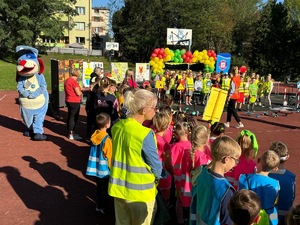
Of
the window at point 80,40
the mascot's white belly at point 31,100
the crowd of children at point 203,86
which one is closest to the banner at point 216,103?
the mascot's white belly at point 31,100

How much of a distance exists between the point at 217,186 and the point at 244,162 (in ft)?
4.07

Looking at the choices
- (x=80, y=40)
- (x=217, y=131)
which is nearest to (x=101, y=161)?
(x=217, y=131)

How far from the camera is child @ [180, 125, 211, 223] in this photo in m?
3.99

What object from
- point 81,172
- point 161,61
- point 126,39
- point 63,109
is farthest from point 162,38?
point 81,172

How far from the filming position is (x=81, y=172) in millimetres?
6871

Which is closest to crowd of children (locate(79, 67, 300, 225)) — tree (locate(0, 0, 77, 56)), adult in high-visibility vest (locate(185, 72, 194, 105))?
adult in high-visibility vest (locate(185, 72, 194, 105))

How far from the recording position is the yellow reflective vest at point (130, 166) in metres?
3.38

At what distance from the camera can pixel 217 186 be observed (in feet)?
9.77

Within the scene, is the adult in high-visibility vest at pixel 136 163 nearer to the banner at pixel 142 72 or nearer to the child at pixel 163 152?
the child at pixel 163 152

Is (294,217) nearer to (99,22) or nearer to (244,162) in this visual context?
(244,162)

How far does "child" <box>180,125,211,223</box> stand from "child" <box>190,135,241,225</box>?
2.47 ft

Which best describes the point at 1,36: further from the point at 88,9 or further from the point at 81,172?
the point at 81,172

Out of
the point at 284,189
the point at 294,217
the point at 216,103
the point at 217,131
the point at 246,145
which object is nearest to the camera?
the point at 294,217

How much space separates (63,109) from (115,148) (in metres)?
11.1
